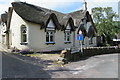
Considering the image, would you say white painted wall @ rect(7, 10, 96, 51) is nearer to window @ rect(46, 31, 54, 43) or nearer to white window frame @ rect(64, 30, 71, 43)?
window @ rect(46, 31, 54, 43)

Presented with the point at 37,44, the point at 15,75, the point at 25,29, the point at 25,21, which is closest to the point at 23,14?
the point at 25,21

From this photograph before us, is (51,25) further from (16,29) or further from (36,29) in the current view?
(16,29)

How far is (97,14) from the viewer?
33.2 meters

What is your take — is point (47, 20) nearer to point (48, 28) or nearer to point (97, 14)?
point (48, 28)

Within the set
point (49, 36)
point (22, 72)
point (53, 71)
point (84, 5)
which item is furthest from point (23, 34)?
point (84, 5)

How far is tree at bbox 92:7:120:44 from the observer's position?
3159 centimetres

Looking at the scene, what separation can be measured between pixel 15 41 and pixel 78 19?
1288cm

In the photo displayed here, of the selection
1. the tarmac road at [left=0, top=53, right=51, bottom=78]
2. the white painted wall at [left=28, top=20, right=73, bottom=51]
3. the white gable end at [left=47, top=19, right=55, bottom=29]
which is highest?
the white gable end at [left=47, top=19, right=55, bottom=29]

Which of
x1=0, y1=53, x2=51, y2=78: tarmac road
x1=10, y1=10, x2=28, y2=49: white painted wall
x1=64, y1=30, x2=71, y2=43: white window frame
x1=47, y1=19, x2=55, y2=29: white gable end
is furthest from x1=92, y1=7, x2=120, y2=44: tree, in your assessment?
x1=0, y1=53, x2=51, y2=78: tarmac road

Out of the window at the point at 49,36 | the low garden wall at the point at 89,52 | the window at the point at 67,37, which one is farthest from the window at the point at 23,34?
the low garden wall at the point at 89,52

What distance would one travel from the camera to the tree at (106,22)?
31.6 metres

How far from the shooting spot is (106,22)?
104 ft

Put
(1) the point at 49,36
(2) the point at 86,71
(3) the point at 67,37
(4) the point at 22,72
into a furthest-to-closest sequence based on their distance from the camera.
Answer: (3) the point at 67,37, (1) the point at 49,36, (2) the point at 86,71, (4) the point at 22,72

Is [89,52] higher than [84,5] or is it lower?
lower
